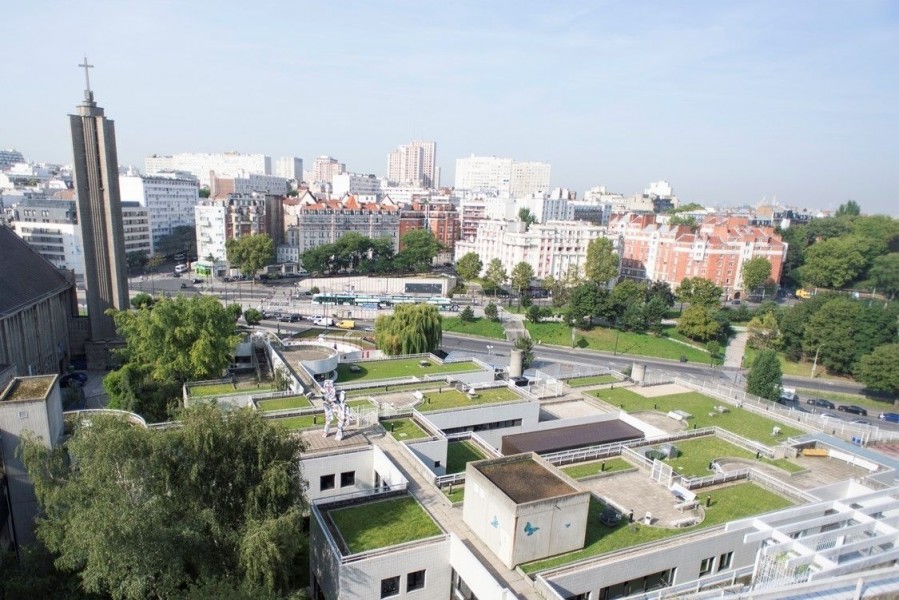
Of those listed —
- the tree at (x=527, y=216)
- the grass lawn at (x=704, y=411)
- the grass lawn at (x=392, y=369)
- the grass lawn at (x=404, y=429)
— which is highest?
the tree at (x=527, y=216)

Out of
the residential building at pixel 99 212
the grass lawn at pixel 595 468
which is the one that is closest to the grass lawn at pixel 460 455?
the grass lawn at pixel 595 468

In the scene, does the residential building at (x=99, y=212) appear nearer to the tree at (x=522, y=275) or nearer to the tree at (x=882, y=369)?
the tree at (x=522, y=275)

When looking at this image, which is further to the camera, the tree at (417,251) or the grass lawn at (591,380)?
the tree at (417,251)

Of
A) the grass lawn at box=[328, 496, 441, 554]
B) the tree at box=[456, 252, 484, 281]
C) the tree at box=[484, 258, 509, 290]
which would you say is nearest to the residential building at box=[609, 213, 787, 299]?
the tree at box=[484, 258, 509, 290]

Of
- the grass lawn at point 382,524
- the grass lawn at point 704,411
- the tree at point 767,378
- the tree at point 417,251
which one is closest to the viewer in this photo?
the grass lawn at point 382,524

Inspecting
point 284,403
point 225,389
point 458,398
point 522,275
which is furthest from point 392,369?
point 522,275

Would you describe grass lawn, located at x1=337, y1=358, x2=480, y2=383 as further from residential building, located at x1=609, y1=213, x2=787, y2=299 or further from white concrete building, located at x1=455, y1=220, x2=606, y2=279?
residential building, located at x1=609, y1=213, x2=787, y2=299

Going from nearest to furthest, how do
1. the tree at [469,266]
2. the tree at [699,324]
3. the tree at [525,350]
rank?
the tree at [525,350], the tree at [699,324], the tree at [469,266]

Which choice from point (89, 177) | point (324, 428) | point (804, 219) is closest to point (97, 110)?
point (89, 177)
